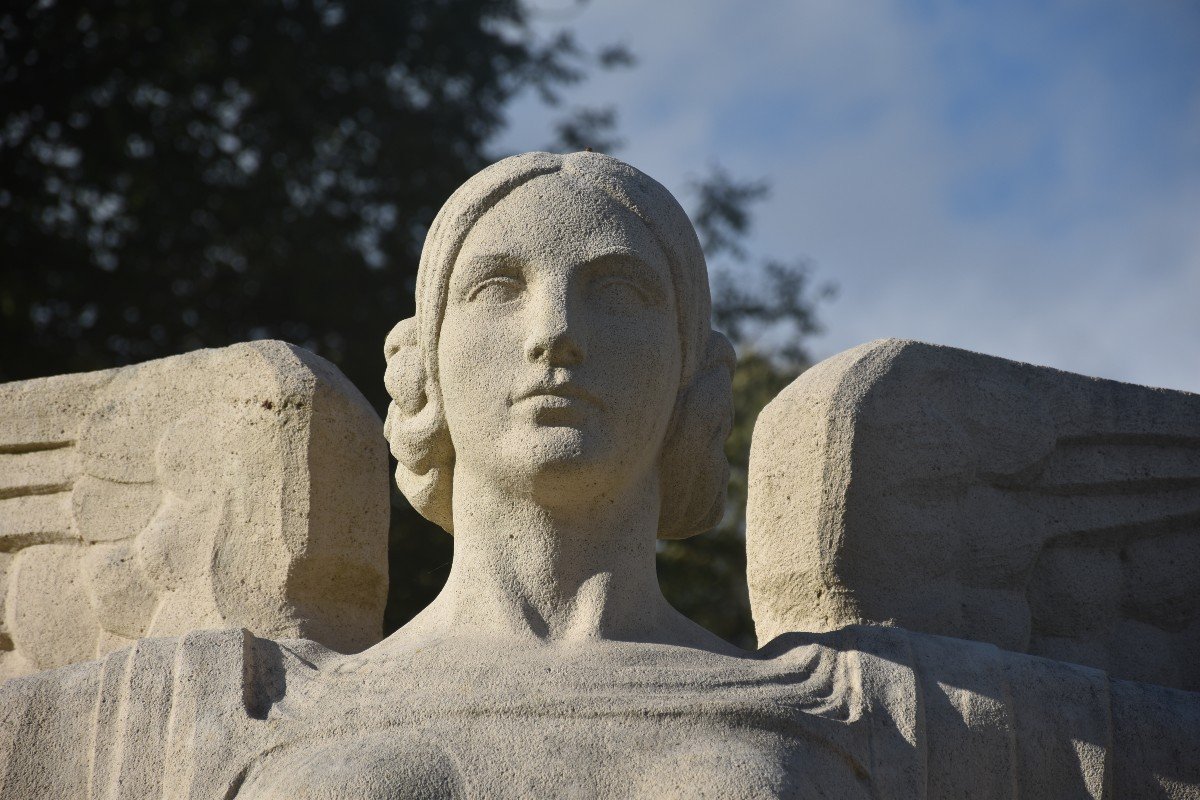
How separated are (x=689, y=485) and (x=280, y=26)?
23.1ft

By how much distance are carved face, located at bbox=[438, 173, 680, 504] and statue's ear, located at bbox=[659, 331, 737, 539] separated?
11cm

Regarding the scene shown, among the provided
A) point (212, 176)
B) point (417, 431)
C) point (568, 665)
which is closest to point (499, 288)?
point (417, 431)

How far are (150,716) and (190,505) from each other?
118 cm

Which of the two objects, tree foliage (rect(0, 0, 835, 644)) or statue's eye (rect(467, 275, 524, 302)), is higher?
tree foliage (rect(0, 0, 835, 644))

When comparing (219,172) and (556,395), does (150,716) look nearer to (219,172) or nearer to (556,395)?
(556,395)

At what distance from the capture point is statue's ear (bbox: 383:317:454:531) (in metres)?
5.15

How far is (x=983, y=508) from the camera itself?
568cm

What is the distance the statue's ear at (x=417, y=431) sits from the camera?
16.9 ft

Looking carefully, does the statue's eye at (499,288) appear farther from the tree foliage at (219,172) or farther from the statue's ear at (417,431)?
the tree foliage at (219,172)

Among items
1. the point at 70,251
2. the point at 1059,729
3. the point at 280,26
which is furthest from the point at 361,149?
the point at 1059,729

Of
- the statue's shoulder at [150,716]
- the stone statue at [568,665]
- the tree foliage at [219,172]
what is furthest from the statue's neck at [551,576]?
the tree foliage at [219,172]

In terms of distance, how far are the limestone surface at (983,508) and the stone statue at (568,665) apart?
0.39 meters

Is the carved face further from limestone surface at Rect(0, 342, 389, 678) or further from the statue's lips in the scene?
limestone surface at Rect(0, 342, 389, 678)

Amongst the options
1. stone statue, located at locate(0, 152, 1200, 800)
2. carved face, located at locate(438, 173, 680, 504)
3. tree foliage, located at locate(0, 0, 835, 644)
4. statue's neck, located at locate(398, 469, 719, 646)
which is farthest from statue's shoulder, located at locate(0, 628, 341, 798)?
tree foliage, located at locate(0, 0, 835, 644)
